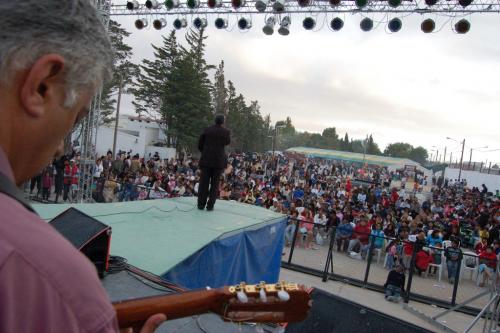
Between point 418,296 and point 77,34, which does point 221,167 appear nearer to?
point 77,34

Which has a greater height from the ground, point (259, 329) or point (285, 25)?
point (285, 25)

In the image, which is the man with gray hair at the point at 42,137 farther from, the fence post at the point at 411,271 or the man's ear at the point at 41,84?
the fence post at the point at 411,271

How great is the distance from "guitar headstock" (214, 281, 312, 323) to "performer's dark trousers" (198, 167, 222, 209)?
4.43 meters

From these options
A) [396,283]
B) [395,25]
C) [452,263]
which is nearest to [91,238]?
[396,283]

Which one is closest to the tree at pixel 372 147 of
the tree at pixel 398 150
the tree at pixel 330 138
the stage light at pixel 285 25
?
the tree at pixel 398 150

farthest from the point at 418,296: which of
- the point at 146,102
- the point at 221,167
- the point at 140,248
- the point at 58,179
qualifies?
the point at 146,102

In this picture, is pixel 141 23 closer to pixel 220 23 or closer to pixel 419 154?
pixel 220 23

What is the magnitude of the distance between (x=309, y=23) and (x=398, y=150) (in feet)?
315

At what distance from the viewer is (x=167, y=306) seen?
1.40 m

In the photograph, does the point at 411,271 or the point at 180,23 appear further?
the point at 180,23

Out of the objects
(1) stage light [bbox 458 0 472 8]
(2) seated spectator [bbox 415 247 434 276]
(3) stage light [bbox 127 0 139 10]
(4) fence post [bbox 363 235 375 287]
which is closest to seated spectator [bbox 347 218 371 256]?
(4) fence post [bbox 363 235 375 287]

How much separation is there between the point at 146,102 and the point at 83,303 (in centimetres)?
4169

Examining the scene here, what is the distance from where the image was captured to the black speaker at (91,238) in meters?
2.65

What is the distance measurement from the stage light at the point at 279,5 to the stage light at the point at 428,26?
3.84 metres
